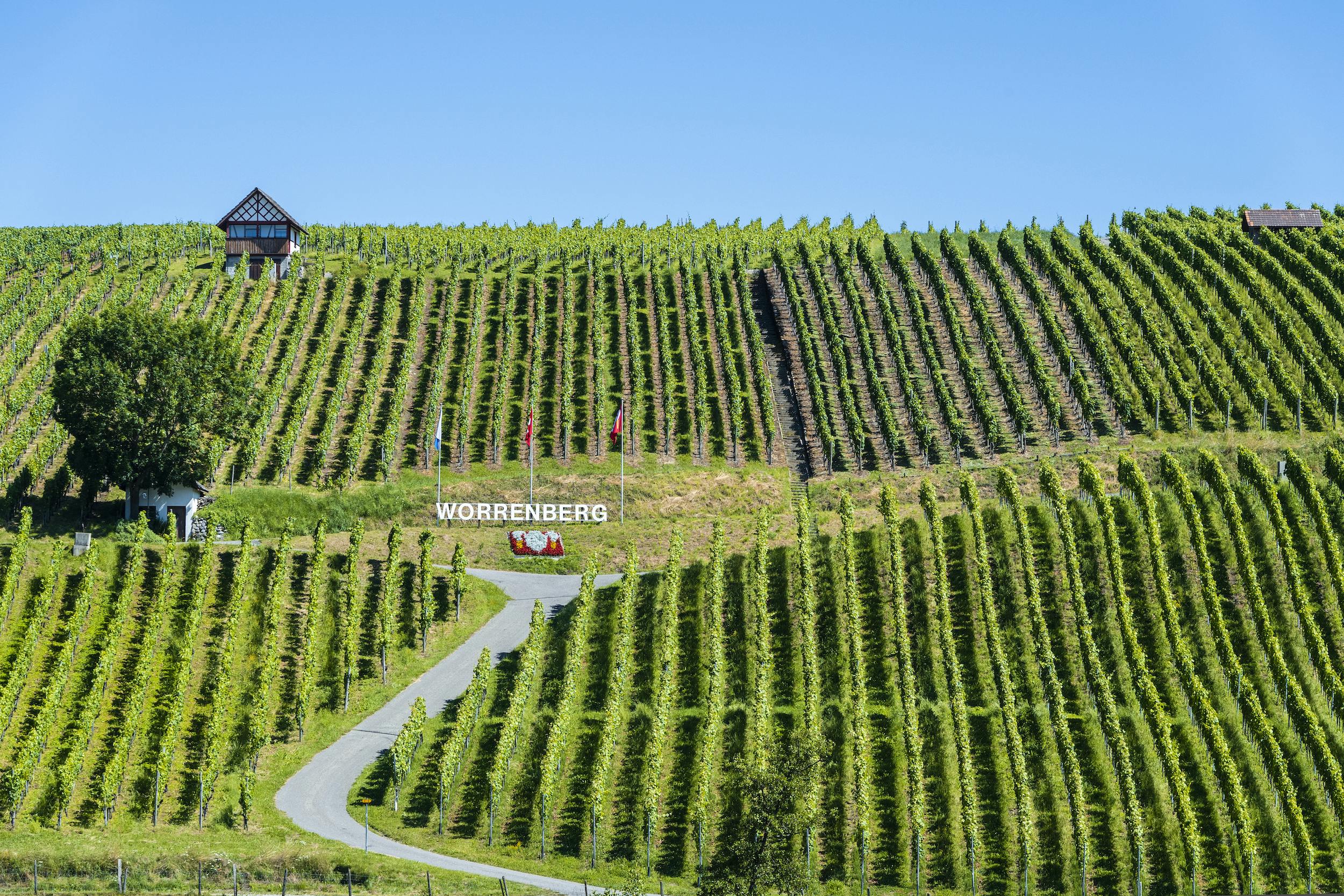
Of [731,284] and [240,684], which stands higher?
[731,284]

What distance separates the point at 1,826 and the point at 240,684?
1596 cm

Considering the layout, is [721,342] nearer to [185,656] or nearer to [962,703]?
[962,703]

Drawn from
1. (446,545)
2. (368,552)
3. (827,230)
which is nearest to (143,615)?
(368,552)

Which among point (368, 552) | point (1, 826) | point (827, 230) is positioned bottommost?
point (1, 826)

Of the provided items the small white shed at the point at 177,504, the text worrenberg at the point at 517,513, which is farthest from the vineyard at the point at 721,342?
the text worrenberg at the point at 517,513

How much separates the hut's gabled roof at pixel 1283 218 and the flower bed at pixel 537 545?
8754cm

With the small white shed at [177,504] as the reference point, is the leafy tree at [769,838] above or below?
below

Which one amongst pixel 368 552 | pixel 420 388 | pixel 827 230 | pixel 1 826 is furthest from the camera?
pixel 827 230

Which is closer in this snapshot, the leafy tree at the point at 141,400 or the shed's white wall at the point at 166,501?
the leafy tree at the point at 141,400

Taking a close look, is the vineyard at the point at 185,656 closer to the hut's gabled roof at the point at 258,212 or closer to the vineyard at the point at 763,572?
the vineyard at the point at 763,572

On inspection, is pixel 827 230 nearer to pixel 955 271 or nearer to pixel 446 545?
pixel 955 271

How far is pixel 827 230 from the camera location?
176625mm

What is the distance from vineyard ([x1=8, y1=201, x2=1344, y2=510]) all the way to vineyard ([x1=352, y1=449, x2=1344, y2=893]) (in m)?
20.6

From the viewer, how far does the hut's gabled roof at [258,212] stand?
493 ft
